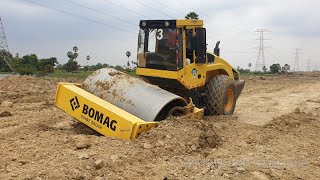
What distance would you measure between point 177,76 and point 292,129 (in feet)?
8.59

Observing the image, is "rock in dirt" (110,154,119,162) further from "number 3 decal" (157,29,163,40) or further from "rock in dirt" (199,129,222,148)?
"number 3 decal" (157,29,163,40)

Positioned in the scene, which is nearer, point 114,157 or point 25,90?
point 114,157

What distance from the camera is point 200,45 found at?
28.9 ft

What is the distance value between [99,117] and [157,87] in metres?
1.34

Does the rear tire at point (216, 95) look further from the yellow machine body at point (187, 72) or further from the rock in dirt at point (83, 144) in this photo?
the rock in dirt at point (83, 144)

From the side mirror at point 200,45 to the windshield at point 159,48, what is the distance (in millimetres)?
435

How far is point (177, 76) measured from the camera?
28.1 feet

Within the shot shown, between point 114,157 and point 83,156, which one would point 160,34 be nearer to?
point 114,157

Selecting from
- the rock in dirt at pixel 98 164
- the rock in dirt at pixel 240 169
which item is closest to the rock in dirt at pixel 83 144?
the rock in dirt at pixel 98 164

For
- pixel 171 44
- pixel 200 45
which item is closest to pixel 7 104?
pixel 171 44

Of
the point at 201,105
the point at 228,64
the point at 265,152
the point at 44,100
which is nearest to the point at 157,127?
the point at 265,152

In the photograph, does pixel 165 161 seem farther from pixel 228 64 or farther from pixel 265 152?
pixel 228 64

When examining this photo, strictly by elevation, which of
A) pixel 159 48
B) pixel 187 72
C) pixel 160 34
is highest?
pixel 160 34

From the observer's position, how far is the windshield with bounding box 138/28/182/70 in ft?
28.1
